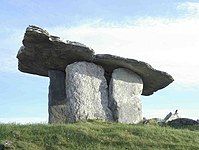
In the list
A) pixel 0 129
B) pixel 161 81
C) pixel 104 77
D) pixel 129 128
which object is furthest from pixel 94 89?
pixel 0 129

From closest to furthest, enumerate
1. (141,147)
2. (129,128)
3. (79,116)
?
(141,147) < (129,128) < (79,116)

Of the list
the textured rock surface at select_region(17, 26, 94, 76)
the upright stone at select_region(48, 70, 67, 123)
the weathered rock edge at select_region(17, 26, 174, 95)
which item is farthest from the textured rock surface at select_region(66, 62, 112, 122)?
the upright stone at select_region(48, 70, 67, 123)

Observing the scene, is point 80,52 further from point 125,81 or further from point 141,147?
point 141,147

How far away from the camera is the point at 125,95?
97.2 ft

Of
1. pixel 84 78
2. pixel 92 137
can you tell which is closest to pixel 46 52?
pixel 84 78

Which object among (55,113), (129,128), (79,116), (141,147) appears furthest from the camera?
(55,113)

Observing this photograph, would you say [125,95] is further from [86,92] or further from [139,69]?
[86,92]

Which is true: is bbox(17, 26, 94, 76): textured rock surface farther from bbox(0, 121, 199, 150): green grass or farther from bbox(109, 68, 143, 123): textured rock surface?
bbox(0, 121, 199, 150): green grass

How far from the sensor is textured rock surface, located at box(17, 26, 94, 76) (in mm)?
27772

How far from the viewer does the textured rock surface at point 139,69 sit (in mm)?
29203

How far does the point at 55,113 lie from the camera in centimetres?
2980

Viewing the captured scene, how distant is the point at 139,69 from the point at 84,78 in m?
3.20

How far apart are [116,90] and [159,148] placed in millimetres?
8997

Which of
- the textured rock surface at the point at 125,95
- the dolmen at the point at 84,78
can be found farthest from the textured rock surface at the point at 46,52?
the textured rock surface at the point at 125,95
